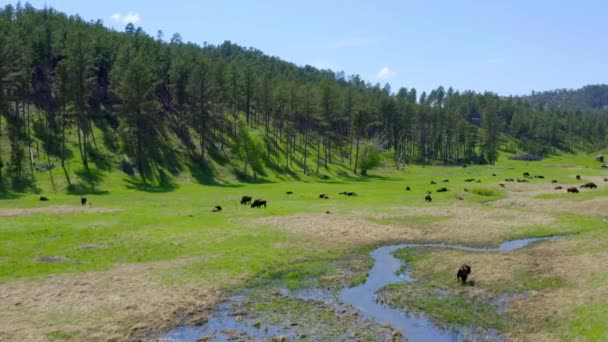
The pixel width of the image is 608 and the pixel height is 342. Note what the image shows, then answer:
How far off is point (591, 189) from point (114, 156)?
3200 inches

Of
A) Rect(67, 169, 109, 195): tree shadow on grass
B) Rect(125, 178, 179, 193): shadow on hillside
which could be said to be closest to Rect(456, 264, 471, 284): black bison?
Rect(125, 178, 179, 193): shadow on hillside

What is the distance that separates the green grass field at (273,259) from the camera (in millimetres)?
23328

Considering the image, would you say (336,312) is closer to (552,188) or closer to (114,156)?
(552,188)

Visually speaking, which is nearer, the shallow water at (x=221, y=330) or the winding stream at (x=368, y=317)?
the shallow water at (x=221, y=330)

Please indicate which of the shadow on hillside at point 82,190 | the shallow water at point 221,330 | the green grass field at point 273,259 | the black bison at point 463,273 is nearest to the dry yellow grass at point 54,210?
the green grass field at point 273,259

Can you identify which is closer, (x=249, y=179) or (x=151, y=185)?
(x=151, y=185)

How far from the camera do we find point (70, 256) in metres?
33.6

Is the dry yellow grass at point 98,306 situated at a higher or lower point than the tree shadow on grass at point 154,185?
lower

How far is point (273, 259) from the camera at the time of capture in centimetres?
3431

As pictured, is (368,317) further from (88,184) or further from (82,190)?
(88,184)

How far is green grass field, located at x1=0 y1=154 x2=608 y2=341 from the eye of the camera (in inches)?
918

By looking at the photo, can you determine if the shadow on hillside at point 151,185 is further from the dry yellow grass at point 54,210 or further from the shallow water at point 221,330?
the shallow water at point 221,330

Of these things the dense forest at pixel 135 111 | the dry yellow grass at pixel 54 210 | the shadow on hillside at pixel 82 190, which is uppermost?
the dense forest at pixel 135 111

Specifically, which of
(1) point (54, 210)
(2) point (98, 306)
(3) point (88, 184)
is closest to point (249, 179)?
(3) point (88, 184)
